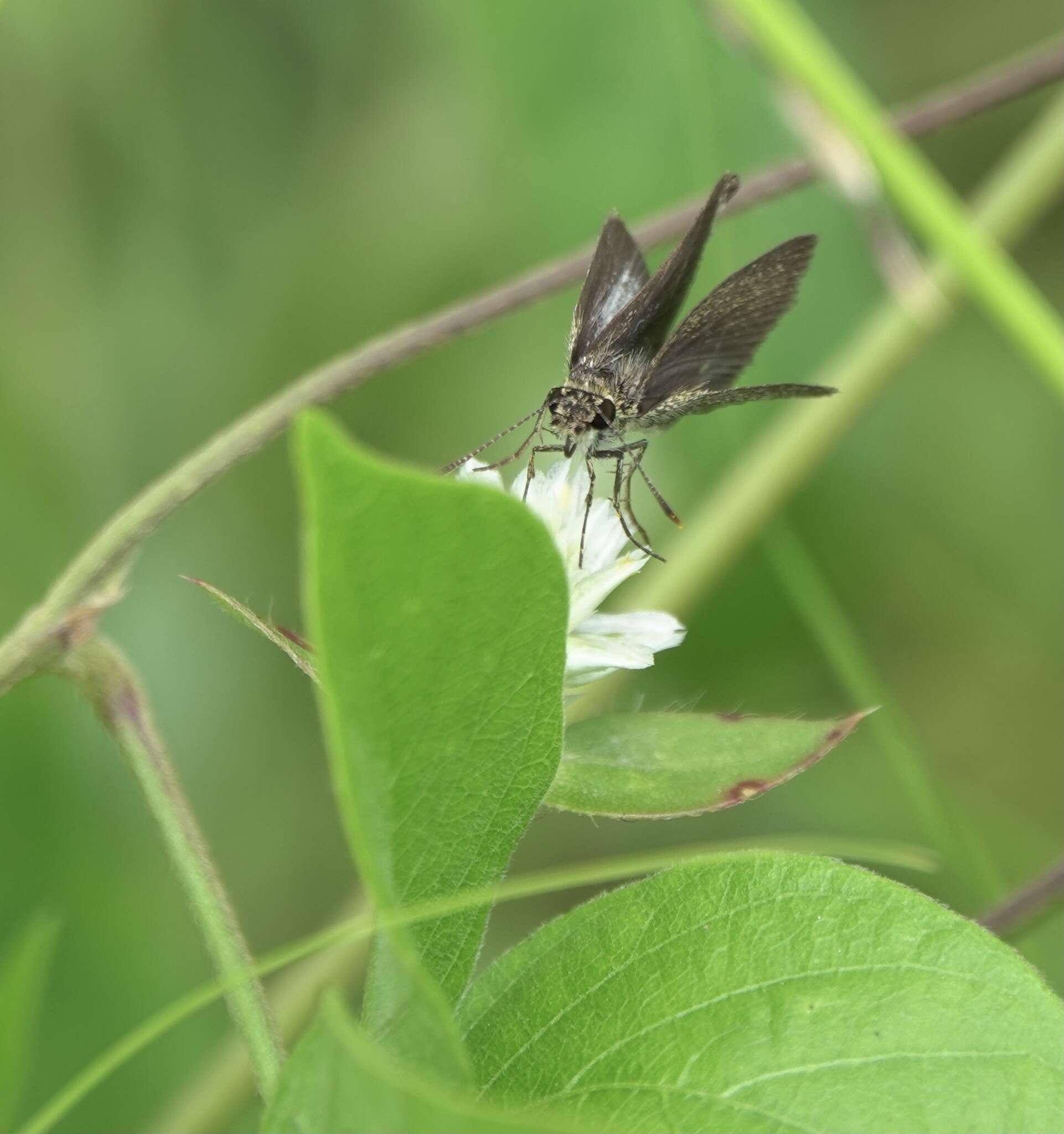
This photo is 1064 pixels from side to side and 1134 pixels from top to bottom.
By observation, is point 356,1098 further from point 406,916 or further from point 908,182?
point 908,182

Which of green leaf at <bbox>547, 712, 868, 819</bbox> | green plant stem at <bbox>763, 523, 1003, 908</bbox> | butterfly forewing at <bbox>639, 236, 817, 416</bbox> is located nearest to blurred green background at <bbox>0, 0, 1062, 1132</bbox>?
green plant stem at <bbox>763, 523, 1003, 908</bbox>

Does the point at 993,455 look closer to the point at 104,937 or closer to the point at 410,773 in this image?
the point at 104,937

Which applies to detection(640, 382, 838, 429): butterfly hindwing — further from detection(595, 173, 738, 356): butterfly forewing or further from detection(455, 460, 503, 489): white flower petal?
detection(455, 460, 503, 489): white flower petal

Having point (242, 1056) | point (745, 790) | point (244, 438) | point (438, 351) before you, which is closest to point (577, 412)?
point (244, 438)

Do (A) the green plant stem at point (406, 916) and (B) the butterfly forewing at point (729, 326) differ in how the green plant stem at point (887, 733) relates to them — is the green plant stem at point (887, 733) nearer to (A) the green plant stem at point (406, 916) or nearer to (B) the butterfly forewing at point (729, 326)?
(B) the butterfly forewing at point (729, 326)

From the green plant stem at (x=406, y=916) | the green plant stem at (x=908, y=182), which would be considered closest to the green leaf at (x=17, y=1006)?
the green plant stem at (x=406, y=916)
